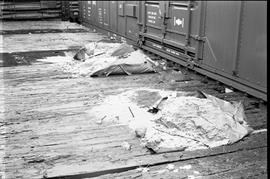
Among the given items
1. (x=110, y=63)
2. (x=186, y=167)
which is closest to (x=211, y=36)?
(x=110, y=63)

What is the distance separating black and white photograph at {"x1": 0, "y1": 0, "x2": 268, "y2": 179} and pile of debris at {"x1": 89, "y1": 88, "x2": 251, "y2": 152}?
0.01 meters

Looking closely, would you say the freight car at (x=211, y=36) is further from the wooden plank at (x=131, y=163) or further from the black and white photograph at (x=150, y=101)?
the wooden plank at (x=131, y=163)

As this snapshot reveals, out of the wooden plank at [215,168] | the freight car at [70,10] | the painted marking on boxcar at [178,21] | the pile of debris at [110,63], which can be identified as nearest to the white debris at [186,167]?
the wooden plank at [215,168]

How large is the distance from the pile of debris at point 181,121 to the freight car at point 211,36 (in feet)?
3.13

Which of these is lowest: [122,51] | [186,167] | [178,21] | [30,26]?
[186,167]

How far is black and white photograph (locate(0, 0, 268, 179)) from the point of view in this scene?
3.53 metres

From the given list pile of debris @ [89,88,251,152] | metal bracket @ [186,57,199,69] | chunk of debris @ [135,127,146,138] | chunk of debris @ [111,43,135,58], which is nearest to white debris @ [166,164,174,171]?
pile of debris @ [89,88,251,152]

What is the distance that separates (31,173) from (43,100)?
216cm

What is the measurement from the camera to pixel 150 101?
17.4ft

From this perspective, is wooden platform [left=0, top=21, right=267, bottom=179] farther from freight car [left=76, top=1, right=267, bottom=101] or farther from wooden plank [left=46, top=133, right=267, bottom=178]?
freight car [left=76, top=1, right=267, bottom=101]

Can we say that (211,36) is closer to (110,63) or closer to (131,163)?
(110,63)

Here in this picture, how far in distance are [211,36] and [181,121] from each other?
2941 millimetres

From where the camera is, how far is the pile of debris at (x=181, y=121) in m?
3.92

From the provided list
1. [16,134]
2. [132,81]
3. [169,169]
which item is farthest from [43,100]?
[169,169]
